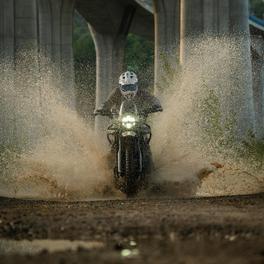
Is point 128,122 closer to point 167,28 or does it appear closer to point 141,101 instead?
point 141,101

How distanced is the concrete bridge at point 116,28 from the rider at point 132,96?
8.13 metres

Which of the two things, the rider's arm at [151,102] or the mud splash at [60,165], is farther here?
the mud splash at [60,165]

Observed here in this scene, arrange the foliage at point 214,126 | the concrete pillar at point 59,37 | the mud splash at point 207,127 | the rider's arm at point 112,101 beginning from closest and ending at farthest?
the rider's arm at point 112,101 → the mud splash at point 207,127 → the foliage at point 214,126 → the concrete pillar at point 59,37

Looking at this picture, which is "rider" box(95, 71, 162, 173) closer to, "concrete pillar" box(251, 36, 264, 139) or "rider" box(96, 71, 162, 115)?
"rider" box(96, 71, 162, 115)

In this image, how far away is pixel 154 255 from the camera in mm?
7051

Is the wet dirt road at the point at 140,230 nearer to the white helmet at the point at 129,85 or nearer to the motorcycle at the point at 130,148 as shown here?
the motorcycle at the point at 130,148

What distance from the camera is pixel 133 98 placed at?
15.3m

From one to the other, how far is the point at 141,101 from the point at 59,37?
105ft

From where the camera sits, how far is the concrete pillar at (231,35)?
26.0 meters

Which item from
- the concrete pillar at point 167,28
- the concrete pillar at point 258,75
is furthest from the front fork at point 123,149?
the concrete pillar at point 258,75

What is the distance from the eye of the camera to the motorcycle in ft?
47.6

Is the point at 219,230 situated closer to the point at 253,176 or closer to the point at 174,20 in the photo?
the point at 253,176

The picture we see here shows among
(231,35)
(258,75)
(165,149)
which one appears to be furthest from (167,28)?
(165,149)

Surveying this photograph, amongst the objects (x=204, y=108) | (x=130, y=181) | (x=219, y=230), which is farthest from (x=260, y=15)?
(x=219, y=230)
